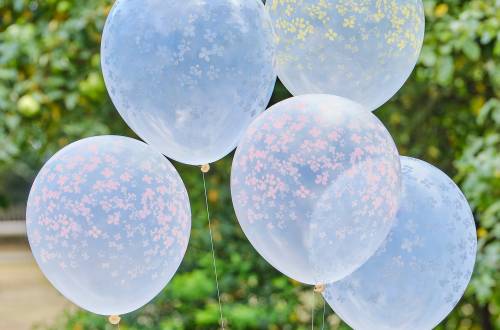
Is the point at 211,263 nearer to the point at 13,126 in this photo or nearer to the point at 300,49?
the point at 13,126

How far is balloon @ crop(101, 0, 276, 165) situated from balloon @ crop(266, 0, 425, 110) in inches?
3.0

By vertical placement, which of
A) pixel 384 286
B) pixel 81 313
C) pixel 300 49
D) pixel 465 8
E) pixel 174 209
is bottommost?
pixel 81 313

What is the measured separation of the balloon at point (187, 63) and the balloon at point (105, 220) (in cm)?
8

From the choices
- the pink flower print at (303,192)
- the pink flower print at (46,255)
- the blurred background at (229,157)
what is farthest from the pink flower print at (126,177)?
the blurred background at (229,157)

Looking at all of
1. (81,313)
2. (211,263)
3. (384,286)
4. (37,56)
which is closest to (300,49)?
(384,286)

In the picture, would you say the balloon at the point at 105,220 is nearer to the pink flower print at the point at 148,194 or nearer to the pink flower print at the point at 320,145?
the pink flower print at the point at 148,194

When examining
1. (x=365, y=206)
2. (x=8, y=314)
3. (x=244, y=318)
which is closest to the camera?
(x=365, y=206)

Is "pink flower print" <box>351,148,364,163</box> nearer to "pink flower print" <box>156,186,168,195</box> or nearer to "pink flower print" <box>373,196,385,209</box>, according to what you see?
"pink flower print" <box>373,196,385,209</box>

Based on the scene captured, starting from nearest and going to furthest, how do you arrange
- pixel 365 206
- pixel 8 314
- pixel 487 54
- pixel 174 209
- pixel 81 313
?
pixel 365 206
pixel 174 209
pixel 487 54
pixel 81 313
pixel 8 314

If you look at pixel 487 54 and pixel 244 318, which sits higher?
pixel 487 54

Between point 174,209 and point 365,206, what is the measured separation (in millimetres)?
327

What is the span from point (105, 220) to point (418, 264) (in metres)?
0.53

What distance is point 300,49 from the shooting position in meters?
1.47

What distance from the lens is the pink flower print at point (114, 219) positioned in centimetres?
136
